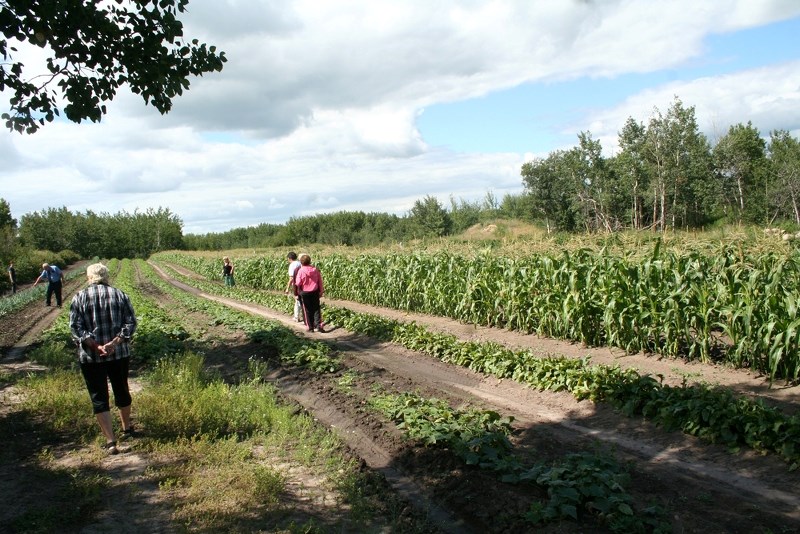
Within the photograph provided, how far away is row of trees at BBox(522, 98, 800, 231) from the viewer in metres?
43.1

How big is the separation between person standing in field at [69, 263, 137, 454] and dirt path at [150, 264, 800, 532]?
2.50 meters

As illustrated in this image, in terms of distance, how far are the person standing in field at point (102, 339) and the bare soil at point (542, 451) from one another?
0.82 metres

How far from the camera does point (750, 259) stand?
8.12 meters

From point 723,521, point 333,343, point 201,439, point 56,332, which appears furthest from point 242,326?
point 723,521

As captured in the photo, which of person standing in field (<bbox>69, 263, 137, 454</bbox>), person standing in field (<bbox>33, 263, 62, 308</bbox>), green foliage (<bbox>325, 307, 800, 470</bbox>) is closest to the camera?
green foliage (<bbox>325, 307, 800, 470</bbox>)

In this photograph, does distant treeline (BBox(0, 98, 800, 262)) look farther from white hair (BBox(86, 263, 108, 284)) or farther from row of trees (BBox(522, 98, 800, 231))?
white hair (BBox(86, 263, 108, 284))

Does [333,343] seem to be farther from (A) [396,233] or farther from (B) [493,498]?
(A) [396,233]

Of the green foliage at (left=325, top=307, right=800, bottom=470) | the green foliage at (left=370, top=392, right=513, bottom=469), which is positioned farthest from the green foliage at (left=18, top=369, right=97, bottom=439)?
the green foliage at (left=325, top=307, right=800, bottom=470)

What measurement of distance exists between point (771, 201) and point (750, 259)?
44677mm

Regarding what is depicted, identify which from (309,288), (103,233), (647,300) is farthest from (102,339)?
(103,233)

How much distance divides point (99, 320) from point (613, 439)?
5742 millimetres

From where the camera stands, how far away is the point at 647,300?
350 inches

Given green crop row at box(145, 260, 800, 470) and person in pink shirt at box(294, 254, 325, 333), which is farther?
person in pink shirt at box(294, 254, 325, 333)

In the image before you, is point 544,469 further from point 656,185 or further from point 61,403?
point 656,185
